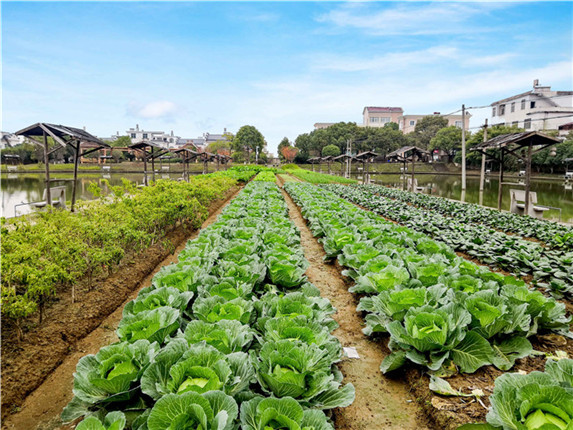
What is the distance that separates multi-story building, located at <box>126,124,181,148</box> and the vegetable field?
95.7 meters

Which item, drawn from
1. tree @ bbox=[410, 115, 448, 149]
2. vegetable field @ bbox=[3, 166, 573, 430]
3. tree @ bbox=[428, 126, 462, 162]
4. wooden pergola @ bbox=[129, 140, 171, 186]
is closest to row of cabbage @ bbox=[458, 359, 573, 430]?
vegetable field @ bbox=[3, 166, 573, 430]

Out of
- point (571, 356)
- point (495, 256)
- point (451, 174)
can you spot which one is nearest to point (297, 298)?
point (571, 356)

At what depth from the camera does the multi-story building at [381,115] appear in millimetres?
85938

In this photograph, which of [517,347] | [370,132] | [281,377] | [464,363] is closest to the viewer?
[281,377]

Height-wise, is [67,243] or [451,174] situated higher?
[451,174]

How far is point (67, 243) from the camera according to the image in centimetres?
376

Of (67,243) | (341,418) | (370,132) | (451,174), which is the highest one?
(370,132)

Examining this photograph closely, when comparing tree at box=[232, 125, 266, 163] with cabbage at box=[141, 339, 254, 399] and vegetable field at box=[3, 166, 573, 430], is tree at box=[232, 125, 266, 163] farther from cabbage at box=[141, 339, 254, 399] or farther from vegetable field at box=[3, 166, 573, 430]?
cabbage at box=[141, 339, 254, 399]

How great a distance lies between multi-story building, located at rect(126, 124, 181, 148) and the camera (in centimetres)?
9516

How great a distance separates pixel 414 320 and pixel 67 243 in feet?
11.8

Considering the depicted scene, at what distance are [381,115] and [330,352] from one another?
91308 mm

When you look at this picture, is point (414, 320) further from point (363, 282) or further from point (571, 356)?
point (571, 356)

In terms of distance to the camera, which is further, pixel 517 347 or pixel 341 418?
pixel 517 347

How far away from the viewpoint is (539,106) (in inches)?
1994
